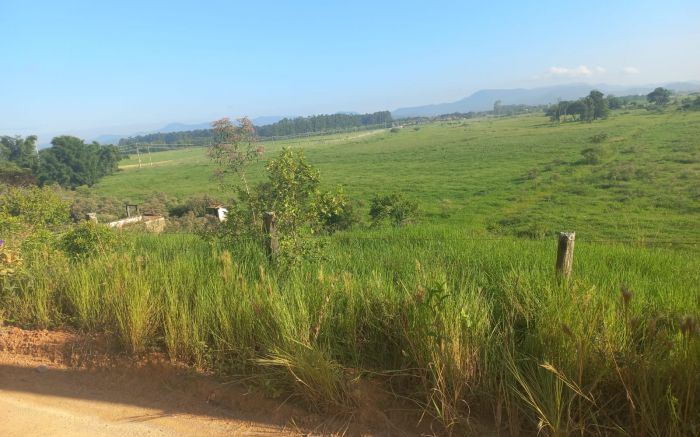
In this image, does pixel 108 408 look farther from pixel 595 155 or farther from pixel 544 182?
pixel 595 155

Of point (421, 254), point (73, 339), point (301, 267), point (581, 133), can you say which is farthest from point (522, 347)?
point (581, 133)

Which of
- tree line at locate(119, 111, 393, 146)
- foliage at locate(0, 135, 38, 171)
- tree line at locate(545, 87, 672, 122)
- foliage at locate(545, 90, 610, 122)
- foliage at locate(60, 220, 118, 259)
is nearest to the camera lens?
foliage at locate(60, 220, 118, 259)

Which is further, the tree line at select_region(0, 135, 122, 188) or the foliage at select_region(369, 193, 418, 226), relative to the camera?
the tree line at select_region(0, 135, 122, 188)

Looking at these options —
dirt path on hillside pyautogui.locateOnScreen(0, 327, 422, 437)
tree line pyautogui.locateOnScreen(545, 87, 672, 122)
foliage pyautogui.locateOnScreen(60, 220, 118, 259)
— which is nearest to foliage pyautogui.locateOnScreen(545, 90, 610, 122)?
tree line pyautogui.locateOnScreen(545, 87, 672, 122)

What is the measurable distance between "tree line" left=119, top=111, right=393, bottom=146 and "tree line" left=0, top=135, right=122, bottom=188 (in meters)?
55.9

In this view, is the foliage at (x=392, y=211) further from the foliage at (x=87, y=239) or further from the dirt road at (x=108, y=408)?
the dirt road at (x=108, y=408)

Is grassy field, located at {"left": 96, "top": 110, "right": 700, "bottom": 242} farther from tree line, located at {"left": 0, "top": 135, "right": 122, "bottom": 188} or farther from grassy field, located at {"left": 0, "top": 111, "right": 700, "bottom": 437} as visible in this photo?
grassy field, located at {"left": 0, "top": 111, "right": 700, "bottom": 437}

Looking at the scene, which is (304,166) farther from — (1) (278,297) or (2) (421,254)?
(1) (278,297)

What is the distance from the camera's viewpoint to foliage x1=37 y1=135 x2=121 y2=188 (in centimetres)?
5828

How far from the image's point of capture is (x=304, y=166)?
674 cm

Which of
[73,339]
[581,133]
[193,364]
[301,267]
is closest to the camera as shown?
[193,364]

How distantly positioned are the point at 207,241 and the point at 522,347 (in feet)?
16.1

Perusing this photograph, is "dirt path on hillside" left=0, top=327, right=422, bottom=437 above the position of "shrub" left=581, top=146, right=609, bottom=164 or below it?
above

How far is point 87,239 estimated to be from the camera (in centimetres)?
732
